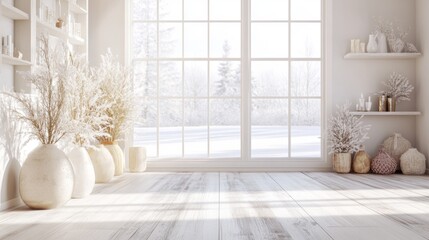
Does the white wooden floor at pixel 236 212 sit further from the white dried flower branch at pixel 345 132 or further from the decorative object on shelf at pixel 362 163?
the white dried flower branch at pixel 345 132

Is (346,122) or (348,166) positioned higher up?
(346,122)

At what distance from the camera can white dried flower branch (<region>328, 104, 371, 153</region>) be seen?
6188mm

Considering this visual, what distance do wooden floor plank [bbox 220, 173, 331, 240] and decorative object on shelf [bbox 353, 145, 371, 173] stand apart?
1.52 meters

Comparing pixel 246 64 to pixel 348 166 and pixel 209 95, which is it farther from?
pixel 348 166

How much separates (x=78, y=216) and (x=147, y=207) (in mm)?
539

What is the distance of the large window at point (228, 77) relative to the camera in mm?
6594

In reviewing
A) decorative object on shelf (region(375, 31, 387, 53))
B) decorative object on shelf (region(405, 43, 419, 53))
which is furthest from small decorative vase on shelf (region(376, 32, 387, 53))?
decorative object on shelf (region(405, 43, 419, 53))

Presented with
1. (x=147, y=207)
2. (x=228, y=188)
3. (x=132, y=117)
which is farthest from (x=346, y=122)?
(x=147, y=207)

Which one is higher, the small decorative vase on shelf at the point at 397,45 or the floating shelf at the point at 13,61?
the small decorative vase on shelf at the point at 397,45

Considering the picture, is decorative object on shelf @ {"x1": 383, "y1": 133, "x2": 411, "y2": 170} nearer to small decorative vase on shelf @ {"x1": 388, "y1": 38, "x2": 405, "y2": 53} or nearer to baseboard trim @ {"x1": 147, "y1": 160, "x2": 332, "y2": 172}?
baseboard trim @ {"x1": 147, "y1": 160, "x2": 332, "y2": 172}

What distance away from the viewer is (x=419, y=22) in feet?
21.1

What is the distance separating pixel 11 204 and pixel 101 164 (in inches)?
57.5

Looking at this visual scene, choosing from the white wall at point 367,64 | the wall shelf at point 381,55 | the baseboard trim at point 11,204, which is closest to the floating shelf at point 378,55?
the wall shelf at point 381,55

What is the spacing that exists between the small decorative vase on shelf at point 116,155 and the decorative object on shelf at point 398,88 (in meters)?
3.33
